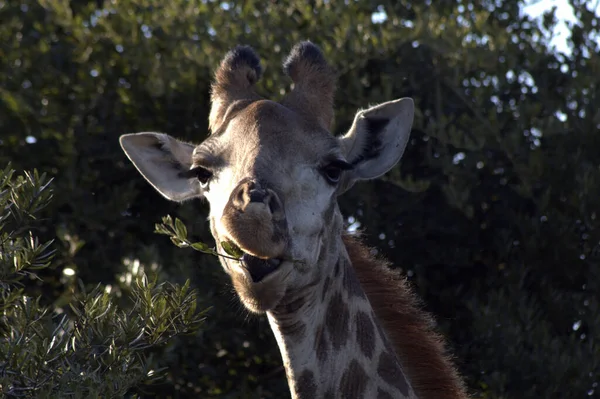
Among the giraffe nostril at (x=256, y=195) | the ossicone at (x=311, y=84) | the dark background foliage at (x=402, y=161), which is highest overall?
the ossicone at (x=311, y=84)

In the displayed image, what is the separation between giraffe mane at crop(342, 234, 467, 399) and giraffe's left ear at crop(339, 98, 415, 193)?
48 cm

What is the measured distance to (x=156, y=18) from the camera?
9.02 metres

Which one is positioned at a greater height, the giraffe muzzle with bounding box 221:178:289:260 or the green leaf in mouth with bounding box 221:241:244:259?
the giraffe muzzle with bounding box 221:178:289:260

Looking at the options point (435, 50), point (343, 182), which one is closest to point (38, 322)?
point (343, 182)

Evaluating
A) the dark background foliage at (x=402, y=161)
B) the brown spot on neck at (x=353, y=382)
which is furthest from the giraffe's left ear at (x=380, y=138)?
the dark background foliage at (x=402, y=161)

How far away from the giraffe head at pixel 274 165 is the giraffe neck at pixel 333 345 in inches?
5.9

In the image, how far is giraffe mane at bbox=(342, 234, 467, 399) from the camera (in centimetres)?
507

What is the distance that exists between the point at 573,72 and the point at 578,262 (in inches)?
76.5

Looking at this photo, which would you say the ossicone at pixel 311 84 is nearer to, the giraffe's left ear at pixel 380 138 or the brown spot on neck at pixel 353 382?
the giraffe's left ear at pixel 380 138

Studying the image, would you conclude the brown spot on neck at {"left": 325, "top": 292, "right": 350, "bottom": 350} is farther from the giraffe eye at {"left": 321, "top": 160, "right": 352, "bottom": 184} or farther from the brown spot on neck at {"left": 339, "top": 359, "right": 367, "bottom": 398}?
the giraffe eye at {"left": 321, "top": 160, "right": 352, "bottom": 184}

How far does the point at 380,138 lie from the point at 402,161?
287 centimetres

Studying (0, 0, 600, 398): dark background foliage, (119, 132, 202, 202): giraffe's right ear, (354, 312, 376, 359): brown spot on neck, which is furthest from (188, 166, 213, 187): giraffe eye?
(0, 0, 600, 398): dark background foliage

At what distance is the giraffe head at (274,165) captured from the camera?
4.24m

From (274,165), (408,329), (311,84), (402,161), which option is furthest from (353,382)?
(402,161)
